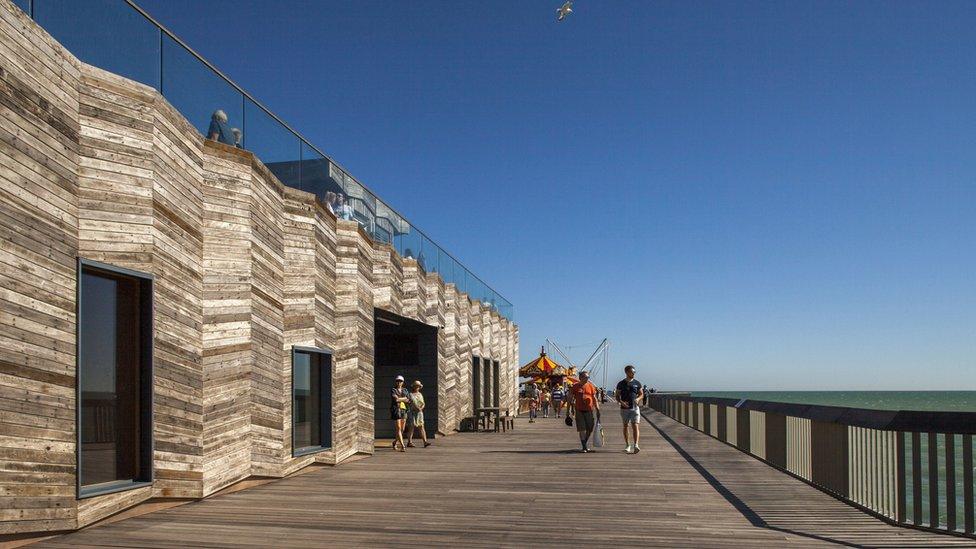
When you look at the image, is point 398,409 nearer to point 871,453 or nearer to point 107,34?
point 107,34

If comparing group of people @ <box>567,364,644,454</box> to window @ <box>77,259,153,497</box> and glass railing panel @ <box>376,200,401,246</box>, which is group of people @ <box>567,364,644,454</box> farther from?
window @ <box>77,259,153,497</box>

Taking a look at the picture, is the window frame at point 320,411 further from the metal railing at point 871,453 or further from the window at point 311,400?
the metal railing at point 871,453

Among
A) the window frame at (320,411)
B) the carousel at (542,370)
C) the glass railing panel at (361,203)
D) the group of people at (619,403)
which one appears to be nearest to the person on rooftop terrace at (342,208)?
the glass railing panel at (361,203)

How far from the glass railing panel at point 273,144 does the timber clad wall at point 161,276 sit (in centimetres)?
38

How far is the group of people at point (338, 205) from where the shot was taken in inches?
616

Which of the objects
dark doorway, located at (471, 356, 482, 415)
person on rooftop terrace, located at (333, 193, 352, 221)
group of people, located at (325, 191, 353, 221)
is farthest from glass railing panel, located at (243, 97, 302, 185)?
dark doorway, located at (471, 356, 482, 415)

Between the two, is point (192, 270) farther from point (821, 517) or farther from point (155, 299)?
point (821, 517)

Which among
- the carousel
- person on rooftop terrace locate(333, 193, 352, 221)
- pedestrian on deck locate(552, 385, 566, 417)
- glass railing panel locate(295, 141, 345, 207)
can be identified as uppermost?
glass railing panel locate(295, 141, 345, 207)

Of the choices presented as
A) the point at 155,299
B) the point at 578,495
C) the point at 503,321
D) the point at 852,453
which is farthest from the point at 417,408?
the point at 503,321

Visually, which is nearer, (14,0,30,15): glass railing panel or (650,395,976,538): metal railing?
(650,395,976,538): metal railing

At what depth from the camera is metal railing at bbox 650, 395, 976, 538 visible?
7355 millimetres

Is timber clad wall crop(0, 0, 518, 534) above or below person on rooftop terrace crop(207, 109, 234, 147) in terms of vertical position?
below

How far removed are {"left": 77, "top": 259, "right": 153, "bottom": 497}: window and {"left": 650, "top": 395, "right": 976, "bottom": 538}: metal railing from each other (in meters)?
7.60

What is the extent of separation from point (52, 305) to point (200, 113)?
3.97 meters
